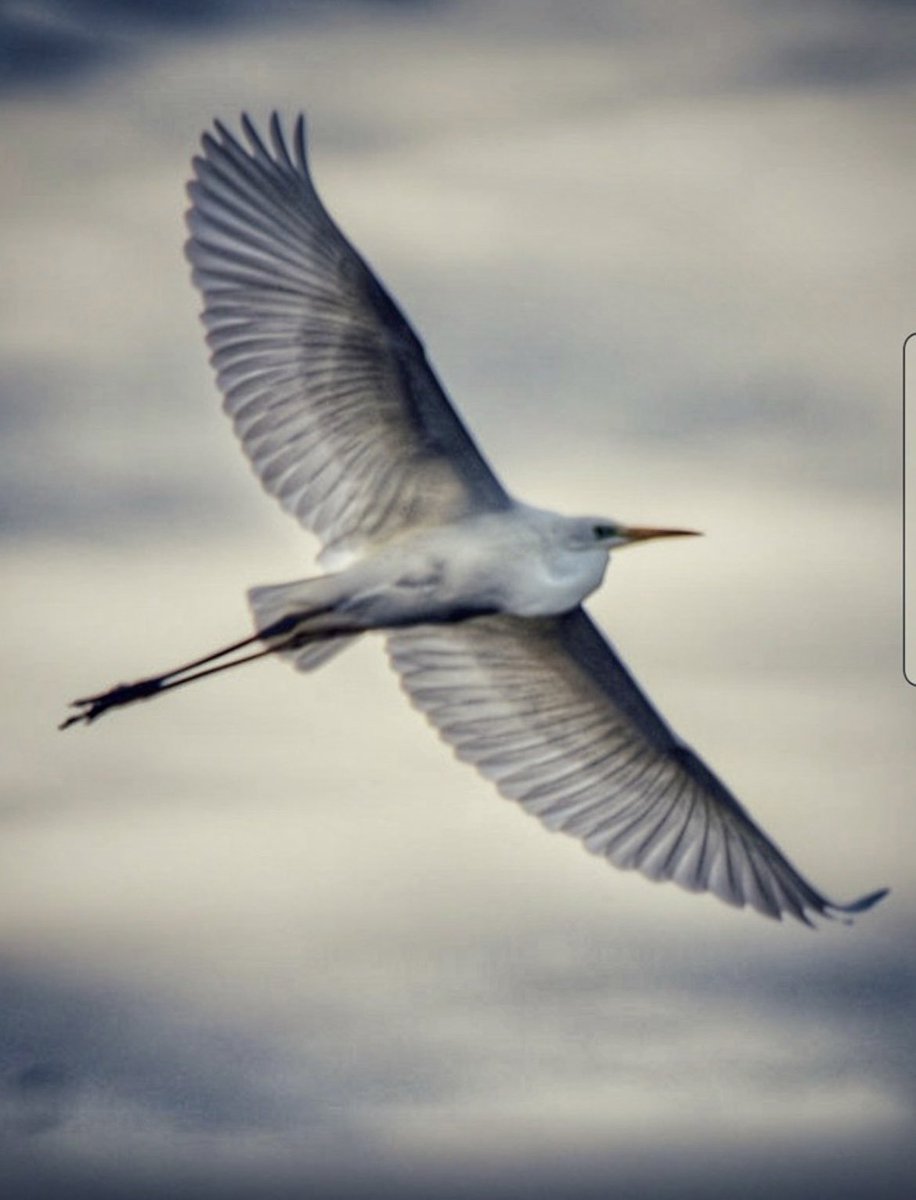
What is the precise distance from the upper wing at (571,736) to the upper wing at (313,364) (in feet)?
4.25

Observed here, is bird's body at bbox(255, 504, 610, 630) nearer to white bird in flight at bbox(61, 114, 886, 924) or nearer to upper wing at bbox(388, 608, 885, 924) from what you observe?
white bird in flight at bbox(61, 114, 886, 924)

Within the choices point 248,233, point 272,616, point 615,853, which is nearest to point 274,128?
point 248,233

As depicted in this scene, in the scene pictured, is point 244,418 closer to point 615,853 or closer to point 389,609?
point 389,609

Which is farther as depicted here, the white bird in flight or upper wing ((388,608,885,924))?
upper wing ((388,608,885,924))

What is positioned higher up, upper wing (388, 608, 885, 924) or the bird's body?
the bird's body

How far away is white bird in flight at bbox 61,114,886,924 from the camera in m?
31.4

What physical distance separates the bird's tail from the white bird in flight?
13 mm

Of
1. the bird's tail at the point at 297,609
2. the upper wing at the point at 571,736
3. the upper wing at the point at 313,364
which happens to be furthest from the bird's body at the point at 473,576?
the upper wing at the point at 571,736

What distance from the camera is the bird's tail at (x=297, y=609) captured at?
3148cm

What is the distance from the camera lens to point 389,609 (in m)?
31.5

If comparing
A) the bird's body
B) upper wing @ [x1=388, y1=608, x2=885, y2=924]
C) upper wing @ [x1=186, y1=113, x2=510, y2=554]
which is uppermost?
upper wing @ [x1=186, y1=113, x2=510, y2=554]

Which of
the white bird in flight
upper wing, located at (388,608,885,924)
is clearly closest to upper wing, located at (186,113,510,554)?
the white bird in flight

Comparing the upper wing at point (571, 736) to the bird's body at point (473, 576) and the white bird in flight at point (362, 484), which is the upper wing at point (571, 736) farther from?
the bird's body at point (473, 576)

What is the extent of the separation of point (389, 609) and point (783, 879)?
317cm
